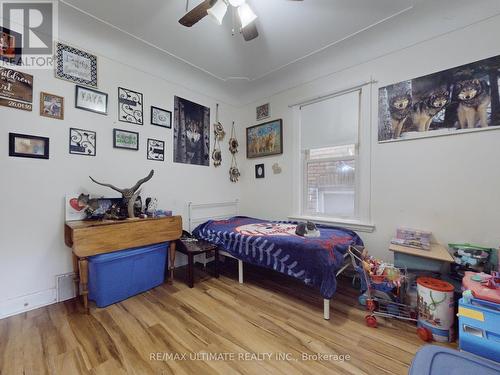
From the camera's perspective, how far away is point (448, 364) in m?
0.70

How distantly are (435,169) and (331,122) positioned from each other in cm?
124

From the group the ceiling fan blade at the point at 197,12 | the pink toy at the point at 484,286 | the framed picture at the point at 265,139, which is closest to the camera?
the pink toy at the point at 484,286

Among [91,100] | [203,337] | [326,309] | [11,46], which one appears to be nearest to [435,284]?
[326,309]

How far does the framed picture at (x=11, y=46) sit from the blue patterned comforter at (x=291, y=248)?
246 centimetres

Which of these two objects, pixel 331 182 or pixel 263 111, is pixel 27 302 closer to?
pixel 331 182

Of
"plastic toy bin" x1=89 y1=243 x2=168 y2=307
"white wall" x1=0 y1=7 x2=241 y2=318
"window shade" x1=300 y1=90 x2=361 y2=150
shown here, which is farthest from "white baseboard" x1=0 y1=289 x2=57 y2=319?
"window shade" x1=300 y1=90 x2=361 y2=150

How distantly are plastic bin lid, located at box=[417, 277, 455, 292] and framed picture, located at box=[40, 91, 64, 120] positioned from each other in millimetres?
3522

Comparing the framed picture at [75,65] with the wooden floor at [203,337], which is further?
the framed picture at [75,65]

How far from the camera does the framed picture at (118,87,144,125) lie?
8.06 feet

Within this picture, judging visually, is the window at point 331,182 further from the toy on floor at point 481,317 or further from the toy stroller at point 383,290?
the toy on floor at point 481,317

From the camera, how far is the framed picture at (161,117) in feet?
8.95

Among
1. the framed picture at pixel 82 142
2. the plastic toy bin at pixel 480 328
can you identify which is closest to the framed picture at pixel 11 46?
the framed picture at pixel 82 142

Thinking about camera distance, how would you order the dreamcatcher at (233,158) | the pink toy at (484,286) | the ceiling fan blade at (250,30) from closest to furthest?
1. the pink toy at (484,286)
2. the ceiling fan blade at (250,30)
3. the dreamcatcher at (233,158)

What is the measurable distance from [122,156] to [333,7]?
266 cm
